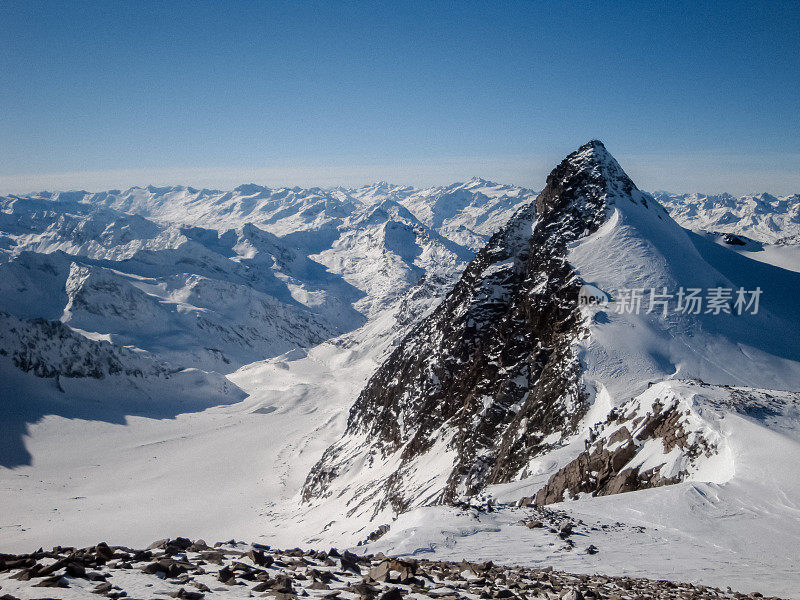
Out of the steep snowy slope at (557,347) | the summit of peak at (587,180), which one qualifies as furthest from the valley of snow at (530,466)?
the summit of peak at (587,180)

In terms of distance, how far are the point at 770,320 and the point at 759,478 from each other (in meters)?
30.1

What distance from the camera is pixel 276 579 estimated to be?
350 inches

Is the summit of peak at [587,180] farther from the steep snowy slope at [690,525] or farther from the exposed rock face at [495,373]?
the steep snowy slope at [690,525]

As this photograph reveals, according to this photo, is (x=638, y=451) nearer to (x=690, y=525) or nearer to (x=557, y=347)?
(x=690, y=525)

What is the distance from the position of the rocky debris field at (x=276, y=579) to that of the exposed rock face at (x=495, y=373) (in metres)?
20.1

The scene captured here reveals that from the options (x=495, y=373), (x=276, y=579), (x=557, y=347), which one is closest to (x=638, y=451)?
(x=557, y=347)

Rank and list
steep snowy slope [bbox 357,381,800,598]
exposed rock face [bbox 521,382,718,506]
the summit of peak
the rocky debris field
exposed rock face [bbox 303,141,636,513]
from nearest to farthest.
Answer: the rocky debris field, steep snowy slope [bbox 357,381,800,598], exposed rock face [bbox 521,382,718,506], exposed rock face [bbox 303,141,636,513], the summit of peak

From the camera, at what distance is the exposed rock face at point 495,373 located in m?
34.9

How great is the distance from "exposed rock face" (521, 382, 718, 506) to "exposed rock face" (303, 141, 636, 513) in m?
5.02

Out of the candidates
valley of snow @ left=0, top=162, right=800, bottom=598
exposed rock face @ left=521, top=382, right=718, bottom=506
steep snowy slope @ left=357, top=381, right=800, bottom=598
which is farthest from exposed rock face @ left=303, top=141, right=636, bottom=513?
steep snowy slope @ left=357, top=381, right=800, bottom=598

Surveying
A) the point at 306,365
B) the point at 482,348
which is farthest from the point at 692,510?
the point at 306,365

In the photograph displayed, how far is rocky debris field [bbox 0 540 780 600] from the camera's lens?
797 cm

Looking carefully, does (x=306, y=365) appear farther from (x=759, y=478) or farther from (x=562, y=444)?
(x=759, y=478)

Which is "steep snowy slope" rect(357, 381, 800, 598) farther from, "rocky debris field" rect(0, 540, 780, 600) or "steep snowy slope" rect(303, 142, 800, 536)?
"steep snowy slope" rect(303, 142, 800, 536)
